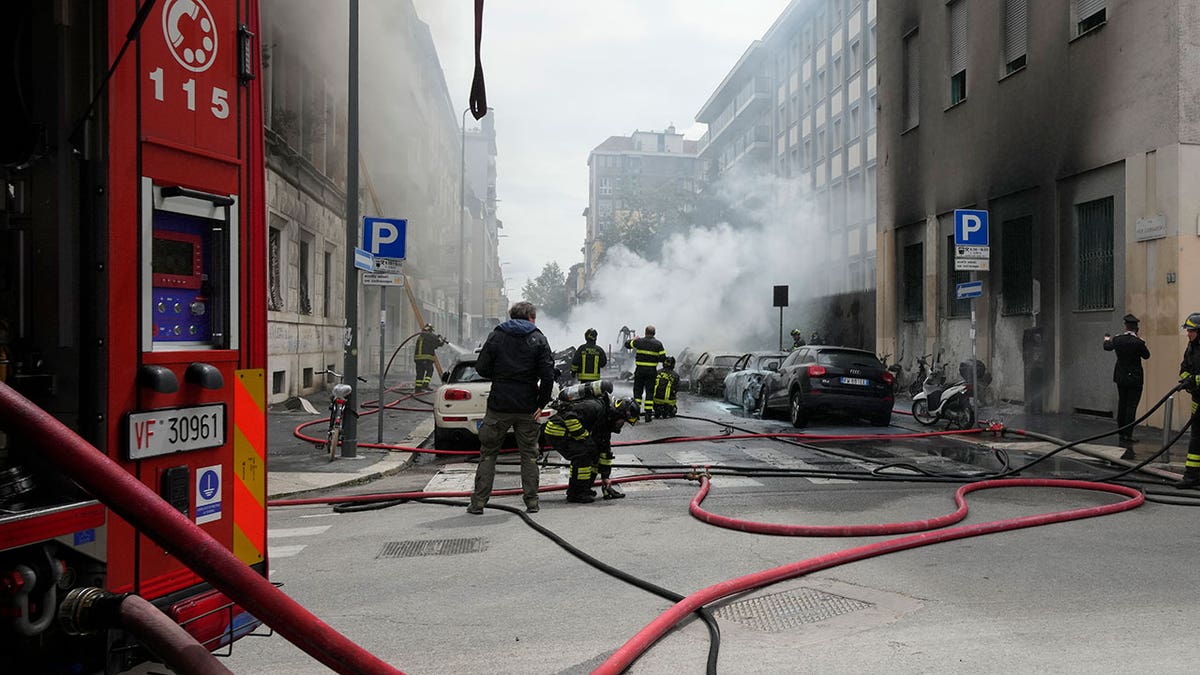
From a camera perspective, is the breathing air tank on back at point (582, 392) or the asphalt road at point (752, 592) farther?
the breathing air tank on back at point (582, 392)

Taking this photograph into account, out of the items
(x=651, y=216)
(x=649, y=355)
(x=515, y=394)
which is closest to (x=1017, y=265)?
(x=649, y=355)

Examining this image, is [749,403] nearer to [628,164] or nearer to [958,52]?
[958,52]

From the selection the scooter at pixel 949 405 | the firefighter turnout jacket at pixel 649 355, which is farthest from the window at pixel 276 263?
the scooter at pixel 949 405

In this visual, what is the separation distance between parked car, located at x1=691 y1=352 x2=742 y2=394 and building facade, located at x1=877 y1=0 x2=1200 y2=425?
440cm

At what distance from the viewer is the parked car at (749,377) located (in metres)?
17.6

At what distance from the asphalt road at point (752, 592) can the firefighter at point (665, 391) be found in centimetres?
757

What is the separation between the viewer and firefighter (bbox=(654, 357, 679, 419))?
51.8 ft

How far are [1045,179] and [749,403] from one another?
268 inches

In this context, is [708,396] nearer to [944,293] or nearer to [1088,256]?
[944,293]

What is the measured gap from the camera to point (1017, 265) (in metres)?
17.6

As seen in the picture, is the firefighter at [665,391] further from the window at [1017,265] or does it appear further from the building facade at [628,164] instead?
the building facade at [628,164]

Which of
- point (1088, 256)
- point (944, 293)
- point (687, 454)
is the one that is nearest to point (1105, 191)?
point (1088, 256)

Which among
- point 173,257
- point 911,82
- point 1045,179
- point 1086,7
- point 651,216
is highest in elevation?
point 651,216

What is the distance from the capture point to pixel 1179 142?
12820 mm
